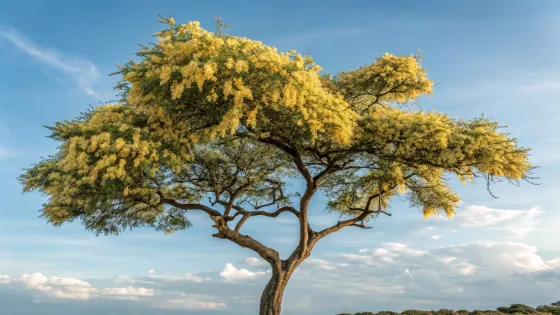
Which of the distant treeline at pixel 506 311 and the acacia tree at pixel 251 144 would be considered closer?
the acacia tree at pixel 251 144

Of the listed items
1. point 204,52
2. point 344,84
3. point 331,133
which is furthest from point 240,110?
point 344,84

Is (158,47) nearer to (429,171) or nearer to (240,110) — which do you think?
(240,110)

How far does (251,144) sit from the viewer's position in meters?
21.1

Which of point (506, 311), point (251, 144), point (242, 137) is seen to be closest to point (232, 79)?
point (242, 137)

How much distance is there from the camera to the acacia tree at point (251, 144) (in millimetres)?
14388

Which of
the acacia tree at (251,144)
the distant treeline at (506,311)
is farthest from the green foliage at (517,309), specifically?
the acacia tree at (251,144)

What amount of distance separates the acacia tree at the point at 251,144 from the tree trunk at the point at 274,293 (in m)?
0.05

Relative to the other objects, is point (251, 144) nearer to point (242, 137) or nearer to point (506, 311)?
point (242, 137)

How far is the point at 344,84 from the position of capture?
64.6 ft

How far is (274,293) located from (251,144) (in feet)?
19.7

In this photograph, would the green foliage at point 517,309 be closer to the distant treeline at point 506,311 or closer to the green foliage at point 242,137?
the distant treeline at point 506,311

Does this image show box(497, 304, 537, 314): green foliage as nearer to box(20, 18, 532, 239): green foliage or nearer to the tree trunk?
box(20, 18, 532, 239): green foliage

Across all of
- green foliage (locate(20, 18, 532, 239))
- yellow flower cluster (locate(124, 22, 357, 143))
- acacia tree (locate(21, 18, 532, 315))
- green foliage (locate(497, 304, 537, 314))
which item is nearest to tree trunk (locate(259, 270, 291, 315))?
acacia tree (locate(21, 18, 532, 315))

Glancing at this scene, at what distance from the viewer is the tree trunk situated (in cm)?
1938
